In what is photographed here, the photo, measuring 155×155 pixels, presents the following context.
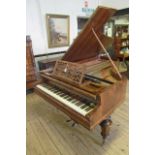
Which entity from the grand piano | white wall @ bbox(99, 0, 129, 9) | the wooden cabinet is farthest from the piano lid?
white wall @ bbox(99, 0, 129, 9)

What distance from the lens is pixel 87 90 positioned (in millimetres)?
1862

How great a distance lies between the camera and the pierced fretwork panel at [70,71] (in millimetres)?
2078

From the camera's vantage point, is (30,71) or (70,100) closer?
(70,100)

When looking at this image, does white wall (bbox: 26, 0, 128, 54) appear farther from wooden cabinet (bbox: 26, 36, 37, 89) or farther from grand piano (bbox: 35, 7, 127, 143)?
grand piano (bbox: 35, 7, 127, 143)

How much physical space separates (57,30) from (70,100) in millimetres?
3312

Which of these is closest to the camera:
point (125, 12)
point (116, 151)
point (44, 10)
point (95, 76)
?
point (116, 151)

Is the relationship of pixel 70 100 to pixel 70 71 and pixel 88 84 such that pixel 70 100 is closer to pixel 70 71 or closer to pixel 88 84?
Answer: pixel 88 84

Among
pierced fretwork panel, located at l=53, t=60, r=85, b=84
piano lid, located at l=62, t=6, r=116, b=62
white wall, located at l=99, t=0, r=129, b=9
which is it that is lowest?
pierced fretwork panel, located at l=53, t=60, r=85, b=84

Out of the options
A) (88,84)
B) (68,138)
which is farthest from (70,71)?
(68,138)

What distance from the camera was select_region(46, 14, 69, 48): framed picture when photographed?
180 inches

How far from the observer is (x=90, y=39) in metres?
2.40
